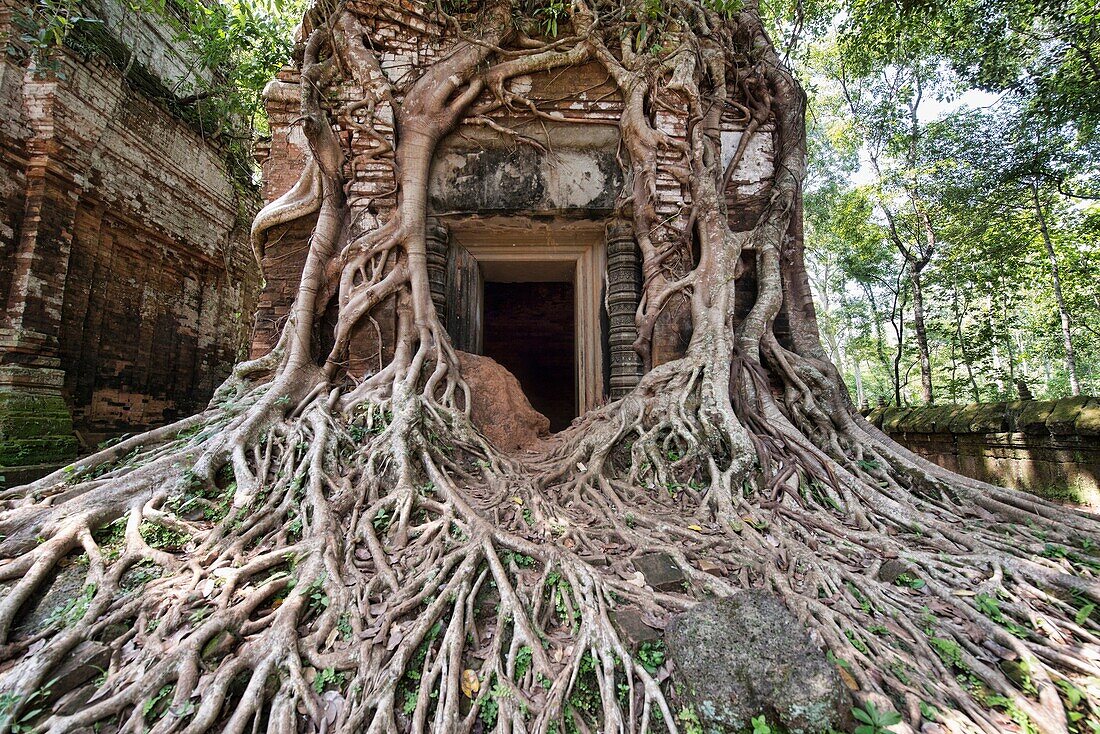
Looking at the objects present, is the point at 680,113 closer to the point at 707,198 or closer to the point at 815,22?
the point at 707,198

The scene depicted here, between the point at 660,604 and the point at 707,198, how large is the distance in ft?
10.4

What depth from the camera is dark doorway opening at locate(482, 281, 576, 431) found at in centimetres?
767

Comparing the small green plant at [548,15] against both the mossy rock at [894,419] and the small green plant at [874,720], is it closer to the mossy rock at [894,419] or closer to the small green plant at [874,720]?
the small green plant at [874,720]

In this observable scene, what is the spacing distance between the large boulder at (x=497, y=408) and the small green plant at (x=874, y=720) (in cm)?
250

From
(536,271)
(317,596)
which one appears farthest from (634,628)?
(536,271)

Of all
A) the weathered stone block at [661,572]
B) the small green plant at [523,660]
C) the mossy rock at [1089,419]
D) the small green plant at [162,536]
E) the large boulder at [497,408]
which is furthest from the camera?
the mossy rock at [1089,419]

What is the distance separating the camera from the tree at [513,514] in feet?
4.54

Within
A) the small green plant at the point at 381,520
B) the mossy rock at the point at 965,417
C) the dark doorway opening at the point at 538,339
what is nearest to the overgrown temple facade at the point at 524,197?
the small green plant at the point at 381,520

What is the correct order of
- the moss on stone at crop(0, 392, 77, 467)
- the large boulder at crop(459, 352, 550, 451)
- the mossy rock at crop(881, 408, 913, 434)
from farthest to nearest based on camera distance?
the mossy rock at crop(881, 408, 913, 434) < the moss on stone at crop(0, 392, 77, 467) < the large boulder at crop(459, 352, 550, 451)

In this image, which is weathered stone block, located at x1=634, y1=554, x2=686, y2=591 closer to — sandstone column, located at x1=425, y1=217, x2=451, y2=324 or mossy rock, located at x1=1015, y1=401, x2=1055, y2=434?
sandstone column, located at x1=425, y1=217, x2=451, y2=324

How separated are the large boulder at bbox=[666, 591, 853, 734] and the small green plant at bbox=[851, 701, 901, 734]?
1.4 inches

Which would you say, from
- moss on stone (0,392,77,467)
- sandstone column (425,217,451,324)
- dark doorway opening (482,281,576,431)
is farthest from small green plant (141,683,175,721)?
dark doorway opening (482,281,576,431)

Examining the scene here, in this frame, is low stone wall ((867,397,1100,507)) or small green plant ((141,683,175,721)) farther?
low stone wall ((867,397,1100,507))

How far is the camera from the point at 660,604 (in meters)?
1.71
